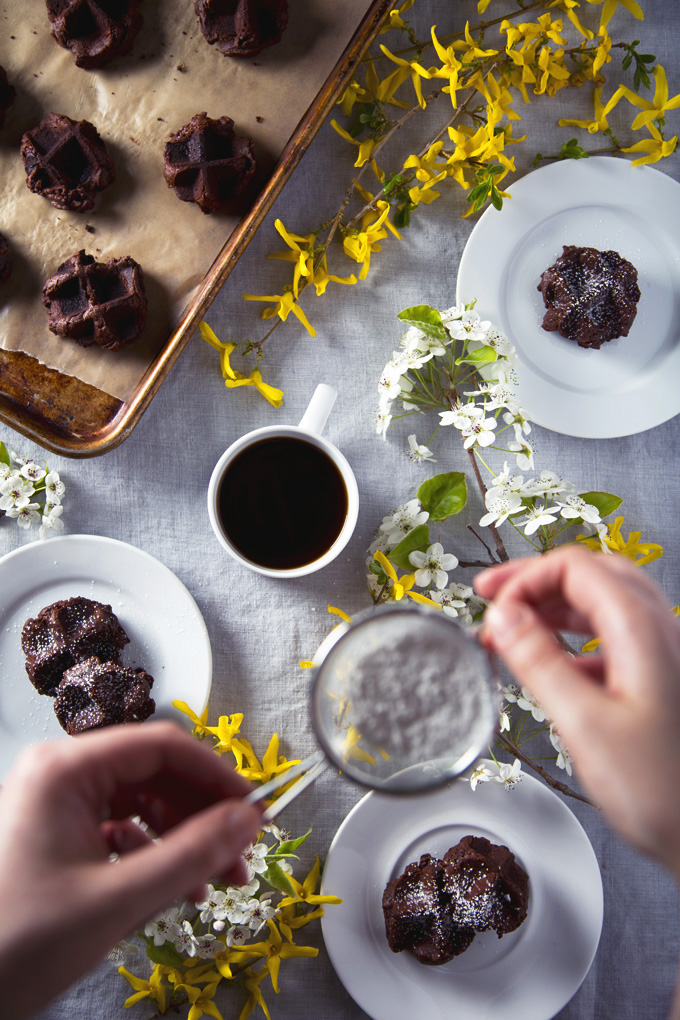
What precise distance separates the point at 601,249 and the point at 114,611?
1147 millimetres

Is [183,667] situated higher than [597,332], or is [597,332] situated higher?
[597,332]

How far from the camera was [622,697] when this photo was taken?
73 centimetres

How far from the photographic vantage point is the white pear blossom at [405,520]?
1308mm

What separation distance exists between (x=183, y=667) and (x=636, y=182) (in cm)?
123

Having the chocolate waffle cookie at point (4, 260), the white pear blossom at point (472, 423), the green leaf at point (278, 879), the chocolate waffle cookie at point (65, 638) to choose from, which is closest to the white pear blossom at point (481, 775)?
the green leaf at point (278, 879)

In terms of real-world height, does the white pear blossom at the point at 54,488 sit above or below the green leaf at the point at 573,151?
below

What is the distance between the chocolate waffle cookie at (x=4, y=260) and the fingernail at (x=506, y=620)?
40.3 inches

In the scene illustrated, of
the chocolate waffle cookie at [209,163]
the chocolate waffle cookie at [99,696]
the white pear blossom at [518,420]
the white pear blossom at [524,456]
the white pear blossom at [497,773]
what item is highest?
the chocolate waffle cookie at [209,163]

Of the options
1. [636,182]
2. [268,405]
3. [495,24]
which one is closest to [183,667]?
[268,405]

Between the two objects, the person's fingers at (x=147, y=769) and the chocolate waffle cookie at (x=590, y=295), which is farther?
the chocolate waffle cookie at (x=590, y=295)

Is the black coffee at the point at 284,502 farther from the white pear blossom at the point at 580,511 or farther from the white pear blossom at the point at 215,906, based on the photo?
the white pear blossom at the point at 215,906

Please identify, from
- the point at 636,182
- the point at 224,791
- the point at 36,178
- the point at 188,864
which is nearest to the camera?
the point at 188,864

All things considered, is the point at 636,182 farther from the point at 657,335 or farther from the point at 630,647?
the point at 630,647

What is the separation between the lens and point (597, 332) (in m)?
1.32
